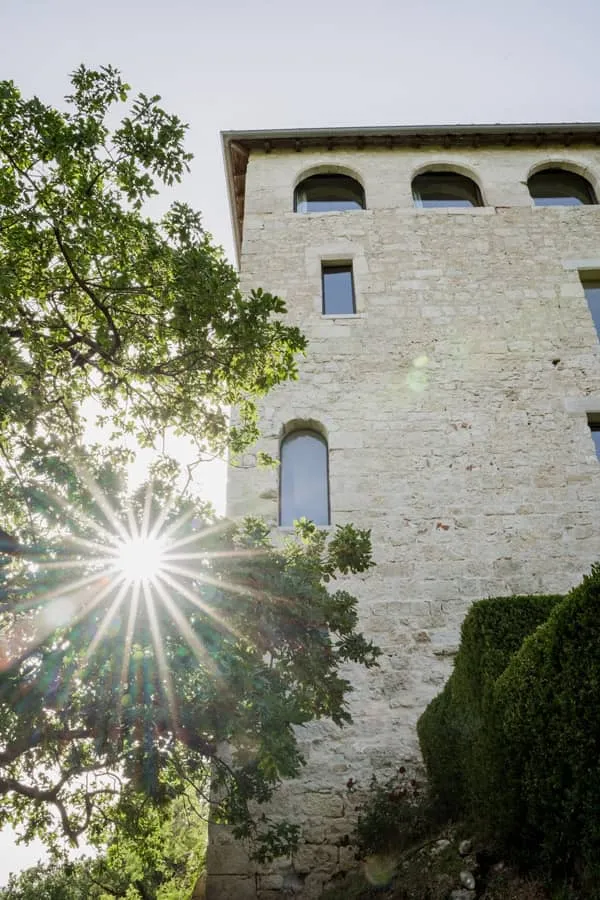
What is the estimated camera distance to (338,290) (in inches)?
428

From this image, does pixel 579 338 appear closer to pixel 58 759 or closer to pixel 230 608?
pixel 230 608

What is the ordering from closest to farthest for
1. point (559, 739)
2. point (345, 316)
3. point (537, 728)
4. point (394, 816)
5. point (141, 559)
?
point (559, 739), point (537, 728), point (141, 559), point (394, 816), point (345, 316)

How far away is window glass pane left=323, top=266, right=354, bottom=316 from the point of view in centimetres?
1063

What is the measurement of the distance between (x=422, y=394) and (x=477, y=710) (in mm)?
5428

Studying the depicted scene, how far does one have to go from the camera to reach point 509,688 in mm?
4250

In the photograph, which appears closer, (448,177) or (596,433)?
(596,433)

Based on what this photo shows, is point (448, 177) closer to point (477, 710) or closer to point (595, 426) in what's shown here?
point (595, 426)

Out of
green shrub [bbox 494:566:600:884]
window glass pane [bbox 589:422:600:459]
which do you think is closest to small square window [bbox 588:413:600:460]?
window glass pane [bbox 589:422:600:459]

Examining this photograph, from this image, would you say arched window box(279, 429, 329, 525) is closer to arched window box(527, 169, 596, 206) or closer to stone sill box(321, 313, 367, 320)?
stone sill box(321, 313, 367, 320)

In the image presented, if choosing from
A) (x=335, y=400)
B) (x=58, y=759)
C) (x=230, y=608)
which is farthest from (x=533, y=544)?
(x=58, y=759)

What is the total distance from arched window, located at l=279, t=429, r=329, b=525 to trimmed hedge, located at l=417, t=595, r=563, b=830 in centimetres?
339

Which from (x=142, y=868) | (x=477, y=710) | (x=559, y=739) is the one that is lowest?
(x=142, y=868)

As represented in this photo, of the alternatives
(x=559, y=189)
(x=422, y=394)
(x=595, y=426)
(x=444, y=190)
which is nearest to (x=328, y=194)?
(x=444, y=190)

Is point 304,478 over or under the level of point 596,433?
under
